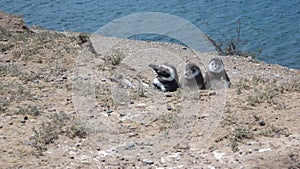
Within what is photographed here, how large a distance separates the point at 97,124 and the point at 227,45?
24.3 ft

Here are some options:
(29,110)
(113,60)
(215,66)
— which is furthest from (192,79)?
(29,110)

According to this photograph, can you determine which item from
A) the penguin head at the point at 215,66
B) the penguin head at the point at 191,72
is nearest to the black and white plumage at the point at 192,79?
the penguin head at the point at 191,72

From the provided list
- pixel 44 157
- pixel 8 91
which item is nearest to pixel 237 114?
pixel 44 157

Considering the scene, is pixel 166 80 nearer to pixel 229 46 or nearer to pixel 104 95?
pixel 104 95

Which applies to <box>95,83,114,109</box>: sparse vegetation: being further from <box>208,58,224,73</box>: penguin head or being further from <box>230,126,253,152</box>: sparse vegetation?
<box>208,58,224,73</box>: penguin head

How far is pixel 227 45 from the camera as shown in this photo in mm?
12992

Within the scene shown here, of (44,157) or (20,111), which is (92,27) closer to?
(20,111)

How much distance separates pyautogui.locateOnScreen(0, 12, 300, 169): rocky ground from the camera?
5348 millimetres

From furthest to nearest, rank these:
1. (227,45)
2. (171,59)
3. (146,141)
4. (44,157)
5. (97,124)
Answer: (227,45), (171,59), (97,124), (146,141), (44,157)

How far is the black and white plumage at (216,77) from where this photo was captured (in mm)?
7934

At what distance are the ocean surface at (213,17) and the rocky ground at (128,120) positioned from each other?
19.8 feet

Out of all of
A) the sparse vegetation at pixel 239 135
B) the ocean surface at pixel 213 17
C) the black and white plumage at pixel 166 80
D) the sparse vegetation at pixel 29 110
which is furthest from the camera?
the ocean surface at pixel 213 17

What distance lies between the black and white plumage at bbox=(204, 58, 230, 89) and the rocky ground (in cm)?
45

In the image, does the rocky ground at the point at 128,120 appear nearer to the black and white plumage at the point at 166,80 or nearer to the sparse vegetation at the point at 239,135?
the sparse vegetation at the point at 239,135
